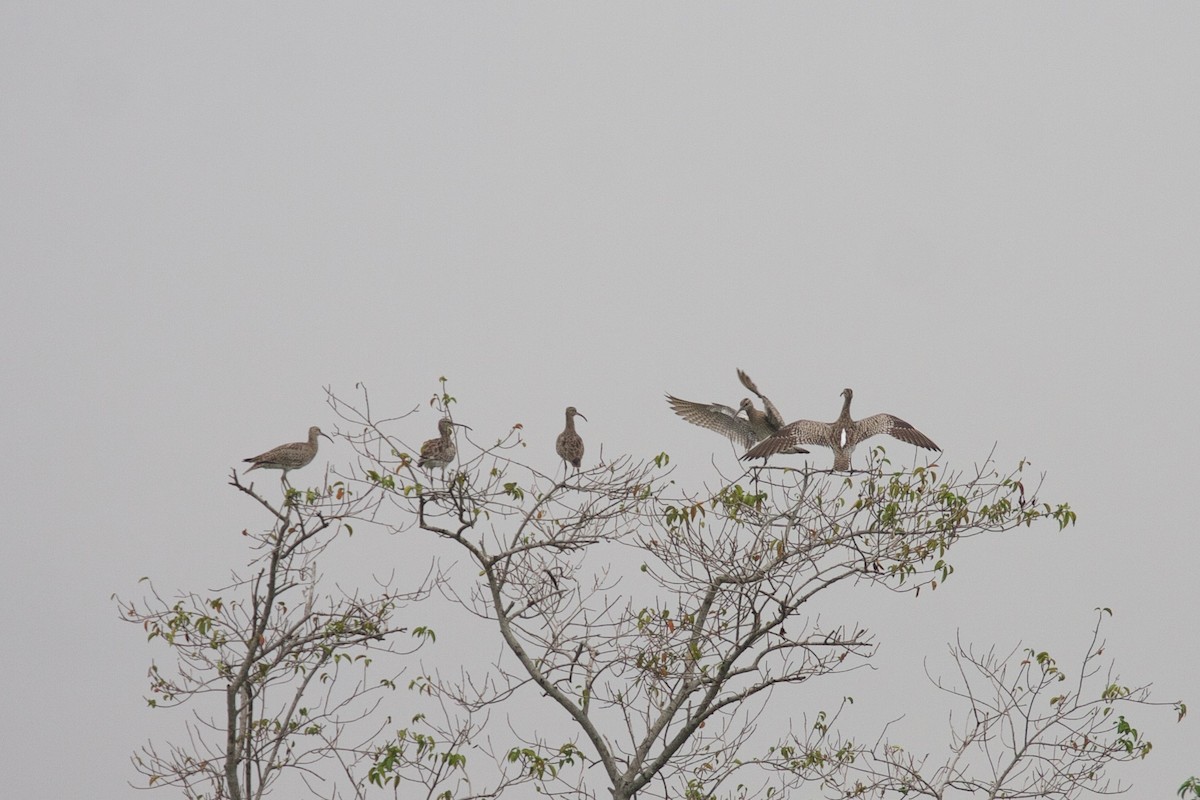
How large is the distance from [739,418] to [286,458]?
416 cm

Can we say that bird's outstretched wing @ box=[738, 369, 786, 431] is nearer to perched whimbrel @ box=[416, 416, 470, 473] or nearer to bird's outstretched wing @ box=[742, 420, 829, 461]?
bird's outstretched wing @ box=[742, 420, 829, 461]

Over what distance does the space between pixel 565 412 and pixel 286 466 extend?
261 centimetres

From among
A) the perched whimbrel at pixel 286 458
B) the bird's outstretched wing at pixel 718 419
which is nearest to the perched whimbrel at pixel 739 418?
the bird's outstretched wing at pixel 718 419

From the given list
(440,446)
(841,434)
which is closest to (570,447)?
(440,446)

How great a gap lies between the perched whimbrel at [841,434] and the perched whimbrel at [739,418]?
28.9 inches

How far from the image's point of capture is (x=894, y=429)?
10258mm

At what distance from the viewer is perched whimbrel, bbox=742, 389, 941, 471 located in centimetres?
938

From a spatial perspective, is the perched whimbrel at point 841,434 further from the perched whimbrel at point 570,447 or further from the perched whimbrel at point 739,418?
the perched whimbrel at point 570,447

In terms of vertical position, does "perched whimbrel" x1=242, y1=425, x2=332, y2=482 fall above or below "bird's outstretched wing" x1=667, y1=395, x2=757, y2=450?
below

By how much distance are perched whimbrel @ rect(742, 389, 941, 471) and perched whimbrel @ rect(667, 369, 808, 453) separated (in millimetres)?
735

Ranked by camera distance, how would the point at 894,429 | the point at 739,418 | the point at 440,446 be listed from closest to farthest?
the point at 440,446
the point at 894,429
the point at 739,418

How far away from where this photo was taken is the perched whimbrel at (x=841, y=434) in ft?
30.8

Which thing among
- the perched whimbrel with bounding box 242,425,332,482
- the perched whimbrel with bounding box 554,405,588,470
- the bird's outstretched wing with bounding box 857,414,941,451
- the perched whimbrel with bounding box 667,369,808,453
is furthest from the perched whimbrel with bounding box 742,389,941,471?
the perched whimbrel with bounding box 242,425,332,482

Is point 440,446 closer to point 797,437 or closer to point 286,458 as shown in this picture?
point 286,458
